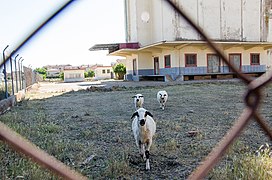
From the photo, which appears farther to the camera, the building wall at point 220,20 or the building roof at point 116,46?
the building roof at point 116,46

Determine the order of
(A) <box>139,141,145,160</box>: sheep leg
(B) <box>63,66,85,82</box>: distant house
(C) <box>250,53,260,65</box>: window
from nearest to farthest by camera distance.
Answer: (A) <box>139,141,145,160</box>: sheep leg, (C) <box>250,53,260,65</box>: window, (B) <box>63,66,85,82</box>: distant house

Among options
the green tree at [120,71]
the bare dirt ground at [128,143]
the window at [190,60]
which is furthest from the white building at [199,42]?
the bare dirt ground at [128,143]

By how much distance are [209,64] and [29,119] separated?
2066 centimetres

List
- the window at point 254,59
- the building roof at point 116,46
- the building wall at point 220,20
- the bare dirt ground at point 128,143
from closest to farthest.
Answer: the bare dirt ground at point 128,143
the building wall at point 220,20
the window at point 254,59
the building roof at point 116,46

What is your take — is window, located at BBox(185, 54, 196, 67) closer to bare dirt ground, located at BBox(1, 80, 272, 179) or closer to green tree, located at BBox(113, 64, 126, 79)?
green tree, located at BBox(113, 64, 126, 79)

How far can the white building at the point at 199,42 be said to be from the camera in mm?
24312

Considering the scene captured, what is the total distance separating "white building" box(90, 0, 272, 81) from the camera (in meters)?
24.3

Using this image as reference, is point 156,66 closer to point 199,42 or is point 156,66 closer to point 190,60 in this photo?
point 190,60

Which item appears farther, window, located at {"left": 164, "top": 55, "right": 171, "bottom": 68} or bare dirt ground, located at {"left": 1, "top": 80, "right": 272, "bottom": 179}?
window, located at {"left": 164, "top": 55, "right": 171, "bottom": 68}

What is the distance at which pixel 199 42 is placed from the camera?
22609 millimetres

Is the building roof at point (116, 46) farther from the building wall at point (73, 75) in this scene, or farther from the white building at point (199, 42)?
the building wall at point (73, 75)

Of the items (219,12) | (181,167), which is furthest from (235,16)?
(181,167)

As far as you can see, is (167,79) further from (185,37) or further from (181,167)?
(181,167)

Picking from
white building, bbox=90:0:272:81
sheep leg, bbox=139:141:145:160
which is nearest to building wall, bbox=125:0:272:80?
white building, bbox=90:0:272:81
